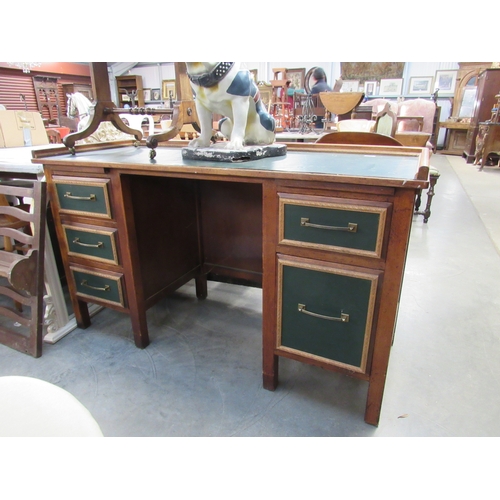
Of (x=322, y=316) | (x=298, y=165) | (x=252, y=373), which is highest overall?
(x=298, y=165)

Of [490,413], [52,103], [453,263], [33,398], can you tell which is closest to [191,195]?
[33,398]

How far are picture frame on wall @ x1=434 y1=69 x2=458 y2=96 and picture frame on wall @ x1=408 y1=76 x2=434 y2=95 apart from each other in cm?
14

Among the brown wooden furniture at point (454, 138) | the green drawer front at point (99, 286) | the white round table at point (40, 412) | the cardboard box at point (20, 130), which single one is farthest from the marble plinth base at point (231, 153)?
the brown wooden furniture at point (454, 138)

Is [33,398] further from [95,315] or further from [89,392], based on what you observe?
[95,315]

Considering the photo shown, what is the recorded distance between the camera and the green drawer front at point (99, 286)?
1501 millimetres

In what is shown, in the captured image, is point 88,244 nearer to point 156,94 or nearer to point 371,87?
point 371,87

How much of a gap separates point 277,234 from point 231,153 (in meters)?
0.33

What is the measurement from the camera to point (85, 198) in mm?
1390

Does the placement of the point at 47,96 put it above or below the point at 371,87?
below

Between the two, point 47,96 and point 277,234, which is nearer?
point 277,234

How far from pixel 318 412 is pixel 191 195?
3.88 ft

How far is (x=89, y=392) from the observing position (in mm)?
1334

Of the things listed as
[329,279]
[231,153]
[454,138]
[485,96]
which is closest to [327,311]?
[329,279]

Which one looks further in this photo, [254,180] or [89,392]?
[89,392]
